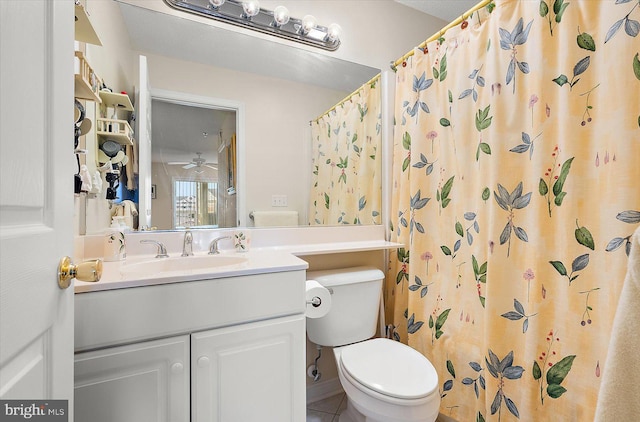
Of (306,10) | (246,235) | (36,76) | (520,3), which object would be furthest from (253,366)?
(306,10)

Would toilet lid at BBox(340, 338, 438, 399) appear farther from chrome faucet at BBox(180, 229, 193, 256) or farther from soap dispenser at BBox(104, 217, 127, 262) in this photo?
soap dispenser at BBox(104, 217, 127, 262)

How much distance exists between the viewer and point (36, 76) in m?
0.47

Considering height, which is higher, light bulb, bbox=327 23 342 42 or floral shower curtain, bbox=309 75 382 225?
light bulb, bbox=327 23 342 42

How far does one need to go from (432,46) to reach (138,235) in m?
1.73

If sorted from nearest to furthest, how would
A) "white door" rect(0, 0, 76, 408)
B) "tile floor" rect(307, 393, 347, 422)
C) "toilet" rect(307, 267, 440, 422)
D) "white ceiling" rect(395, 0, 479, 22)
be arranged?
"white door" rect(0, 0, 76, 408), "toilet" rect(307, 267, 440, 422), "tile floor" rect(307, 393, 347, 422), "white ceiling" rect(395, 0, 479, 22)

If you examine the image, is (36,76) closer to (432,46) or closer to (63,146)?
(63,146)

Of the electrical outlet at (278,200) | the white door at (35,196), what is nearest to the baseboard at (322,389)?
the electrical outlet at (278,200)

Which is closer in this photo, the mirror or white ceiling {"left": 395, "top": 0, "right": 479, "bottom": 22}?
the mirror

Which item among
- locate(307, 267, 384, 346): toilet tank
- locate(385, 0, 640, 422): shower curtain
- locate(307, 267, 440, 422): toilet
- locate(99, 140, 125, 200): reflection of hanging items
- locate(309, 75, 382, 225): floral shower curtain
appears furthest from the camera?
locate(309, 75, 382, 225): floral shower curtain

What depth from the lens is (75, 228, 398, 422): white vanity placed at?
2.48 feet

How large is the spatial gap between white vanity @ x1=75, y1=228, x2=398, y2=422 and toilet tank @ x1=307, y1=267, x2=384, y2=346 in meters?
0.37

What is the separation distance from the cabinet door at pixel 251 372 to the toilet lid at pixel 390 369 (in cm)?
27

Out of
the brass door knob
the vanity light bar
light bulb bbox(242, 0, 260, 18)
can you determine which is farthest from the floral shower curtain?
the brass door knob

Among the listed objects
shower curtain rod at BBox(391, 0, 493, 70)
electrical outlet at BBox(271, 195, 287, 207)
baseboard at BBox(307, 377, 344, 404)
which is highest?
shower curtain rod at BBox(391, 0, 493, 70)
